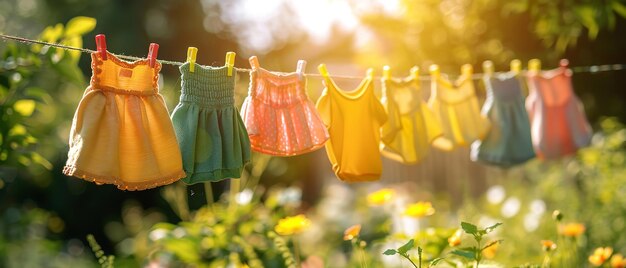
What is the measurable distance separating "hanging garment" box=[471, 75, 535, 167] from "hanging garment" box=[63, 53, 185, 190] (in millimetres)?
1507

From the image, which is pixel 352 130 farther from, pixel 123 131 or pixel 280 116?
pixel 123 131

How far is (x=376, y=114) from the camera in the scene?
2.46 metres

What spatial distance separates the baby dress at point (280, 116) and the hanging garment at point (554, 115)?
1.24m

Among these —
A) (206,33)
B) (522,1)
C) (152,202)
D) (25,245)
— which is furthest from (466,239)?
(206,33)

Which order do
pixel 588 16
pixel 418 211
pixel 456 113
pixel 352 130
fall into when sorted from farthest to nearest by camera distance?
1. pixel 588 16
2. pixel 456 113
3. pixel 418 211
4. pixel 352 130

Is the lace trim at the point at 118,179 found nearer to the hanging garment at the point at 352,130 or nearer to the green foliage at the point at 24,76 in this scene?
the hanging garment at the point at 352,130

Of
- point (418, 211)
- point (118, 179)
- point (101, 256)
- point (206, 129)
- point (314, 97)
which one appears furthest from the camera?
point (314, 97)

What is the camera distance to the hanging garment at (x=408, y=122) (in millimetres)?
2582

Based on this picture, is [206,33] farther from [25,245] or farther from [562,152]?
[562,152]

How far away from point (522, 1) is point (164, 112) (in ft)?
7.17

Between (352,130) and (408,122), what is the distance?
360mm

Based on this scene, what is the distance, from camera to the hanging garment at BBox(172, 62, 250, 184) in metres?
1.97

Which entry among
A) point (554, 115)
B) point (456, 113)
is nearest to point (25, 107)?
point (456, 113)

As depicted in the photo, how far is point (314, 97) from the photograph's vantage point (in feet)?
20.3
